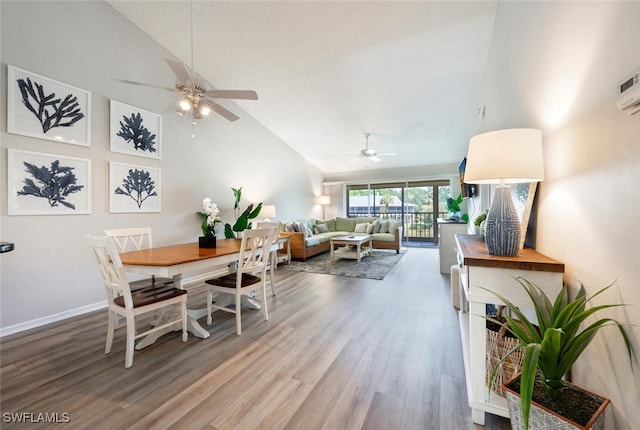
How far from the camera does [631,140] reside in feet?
2.59

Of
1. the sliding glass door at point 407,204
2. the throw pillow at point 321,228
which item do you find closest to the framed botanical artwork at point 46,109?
the throw pillow at point 321,228

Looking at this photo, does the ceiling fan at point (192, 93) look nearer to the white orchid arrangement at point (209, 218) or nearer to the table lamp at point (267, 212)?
the white orchid arrangement at point (209, 218)

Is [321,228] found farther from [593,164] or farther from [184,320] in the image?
[593,164]

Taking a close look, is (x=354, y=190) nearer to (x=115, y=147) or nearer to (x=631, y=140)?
(x=115, y=147)

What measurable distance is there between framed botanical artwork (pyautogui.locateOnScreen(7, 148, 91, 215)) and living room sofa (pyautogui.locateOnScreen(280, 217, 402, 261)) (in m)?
3.36

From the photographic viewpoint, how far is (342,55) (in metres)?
3.45

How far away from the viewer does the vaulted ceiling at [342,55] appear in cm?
281

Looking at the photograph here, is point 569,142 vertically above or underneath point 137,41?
underneath

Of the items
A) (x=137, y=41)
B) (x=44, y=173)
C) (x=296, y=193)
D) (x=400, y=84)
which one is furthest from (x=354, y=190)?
(x=44, y=173)

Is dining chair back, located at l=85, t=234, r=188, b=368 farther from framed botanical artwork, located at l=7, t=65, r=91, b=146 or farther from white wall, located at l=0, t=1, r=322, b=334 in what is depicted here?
framed botanical artwork, located at l=7, t=65, r=91, b=146

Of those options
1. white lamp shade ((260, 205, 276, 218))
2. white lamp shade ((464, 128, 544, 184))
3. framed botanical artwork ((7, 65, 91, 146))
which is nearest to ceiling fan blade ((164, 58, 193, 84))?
framed botanical artwork ((7, 65, 91, 146))

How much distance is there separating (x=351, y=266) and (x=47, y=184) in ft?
14.1

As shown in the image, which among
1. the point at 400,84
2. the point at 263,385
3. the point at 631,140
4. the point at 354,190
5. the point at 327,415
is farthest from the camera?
the point at 354,190

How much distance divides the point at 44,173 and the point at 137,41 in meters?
2.07
